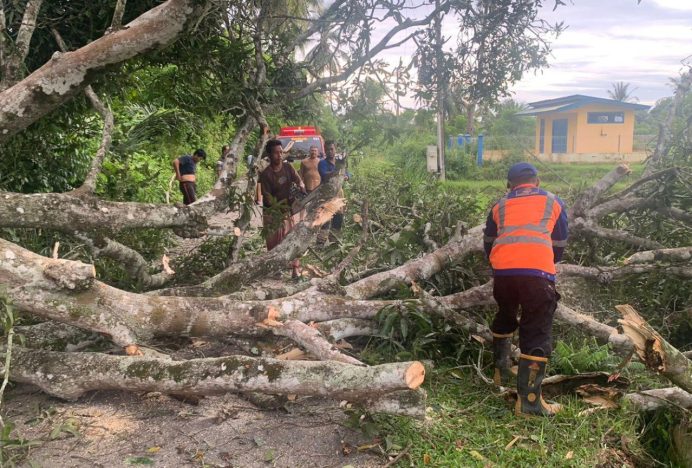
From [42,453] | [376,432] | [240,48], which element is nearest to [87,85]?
[240,48]

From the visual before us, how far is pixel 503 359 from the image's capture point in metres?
3.90

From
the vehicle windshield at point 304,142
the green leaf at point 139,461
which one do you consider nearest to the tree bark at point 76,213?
the green leaf at point 139,461

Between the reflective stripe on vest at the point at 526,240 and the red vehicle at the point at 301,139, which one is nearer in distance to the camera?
the reflective stripe on vest at the point at 526,240

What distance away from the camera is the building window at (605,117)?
92.2ft

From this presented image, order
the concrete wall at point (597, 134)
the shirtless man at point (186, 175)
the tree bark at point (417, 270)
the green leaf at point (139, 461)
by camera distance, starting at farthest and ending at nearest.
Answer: the concrete wall at point (597, 134) → the shirtless man at point (186, 175) → the tree bark at point (417, 270) → the green leaf at point (139, 461)

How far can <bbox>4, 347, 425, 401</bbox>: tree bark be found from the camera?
2.89 meters

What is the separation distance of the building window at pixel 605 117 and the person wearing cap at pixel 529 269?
90.3 feet

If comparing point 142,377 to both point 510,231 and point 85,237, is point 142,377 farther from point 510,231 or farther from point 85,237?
point 510,231

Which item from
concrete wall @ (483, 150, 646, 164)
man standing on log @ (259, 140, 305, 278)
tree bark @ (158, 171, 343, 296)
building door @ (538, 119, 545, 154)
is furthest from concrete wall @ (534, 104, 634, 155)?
tree bark @ (158, 171, 343, 296)

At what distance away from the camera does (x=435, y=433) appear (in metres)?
3.22

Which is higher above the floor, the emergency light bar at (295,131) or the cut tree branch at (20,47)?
the cut tree branch at (20,47)

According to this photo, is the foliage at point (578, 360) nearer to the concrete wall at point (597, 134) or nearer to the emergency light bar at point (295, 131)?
the emergency light bar at point (295, 131)

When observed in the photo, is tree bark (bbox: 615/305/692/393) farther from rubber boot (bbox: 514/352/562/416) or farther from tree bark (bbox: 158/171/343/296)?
tree bark (bbox: 158/171/343/296)

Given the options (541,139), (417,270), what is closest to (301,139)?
(417,270)
